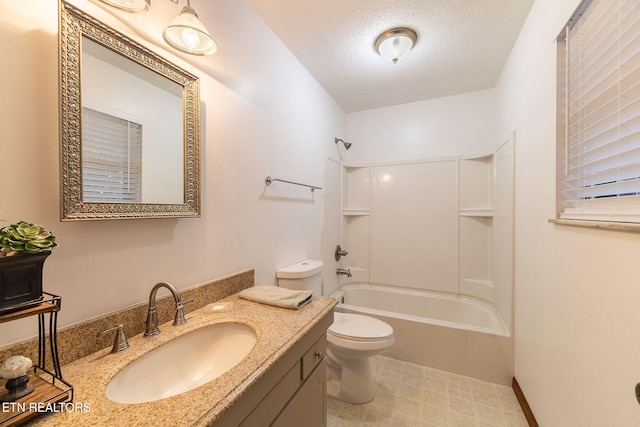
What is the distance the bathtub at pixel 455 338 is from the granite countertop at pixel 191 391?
1374 millimetres

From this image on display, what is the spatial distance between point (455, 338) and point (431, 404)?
525 millimetres

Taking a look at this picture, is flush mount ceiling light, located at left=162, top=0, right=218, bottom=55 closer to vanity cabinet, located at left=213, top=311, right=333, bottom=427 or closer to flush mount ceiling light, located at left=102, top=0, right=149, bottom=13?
flush mount ceiling light, located at left=102, top=0, right=149, bottom=13

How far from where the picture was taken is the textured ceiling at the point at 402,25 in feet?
4.77

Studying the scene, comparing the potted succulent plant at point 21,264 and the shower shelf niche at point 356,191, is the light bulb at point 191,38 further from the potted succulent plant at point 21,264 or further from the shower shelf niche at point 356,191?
the shower shelf niche at point 356,191

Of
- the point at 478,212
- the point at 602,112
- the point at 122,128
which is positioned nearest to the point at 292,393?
the point at 122,128

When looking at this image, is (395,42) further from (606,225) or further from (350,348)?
(350,348)

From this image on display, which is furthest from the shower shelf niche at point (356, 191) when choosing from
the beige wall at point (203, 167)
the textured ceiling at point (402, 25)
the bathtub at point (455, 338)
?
the bathtub at point (455, 338)

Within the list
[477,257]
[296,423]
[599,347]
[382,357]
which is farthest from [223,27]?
[477,257]

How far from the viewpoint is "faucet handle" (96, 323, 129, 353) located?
0.77 metres

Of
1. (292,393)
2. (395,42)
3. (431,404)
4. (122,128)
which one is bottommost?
(431,404)

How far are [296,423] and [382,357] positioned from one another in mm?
1509

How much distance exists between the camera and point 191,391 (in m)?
0.60

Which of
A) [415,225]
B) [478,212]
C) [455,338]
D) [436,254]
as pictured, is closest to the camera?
[455,338]

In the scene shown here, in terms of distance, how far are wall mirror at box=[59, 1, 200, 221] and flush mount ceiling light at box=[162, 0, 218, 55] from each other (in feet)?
0.30
